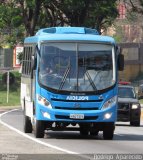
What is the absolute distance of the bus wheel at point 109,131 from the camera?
2288cm

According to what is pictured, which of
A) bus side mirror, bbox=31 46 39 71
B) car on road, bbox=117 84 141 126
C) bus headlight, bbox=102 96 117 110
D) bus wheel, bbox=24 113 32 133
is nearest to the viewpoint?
bus headlight, bbox=102 96 117 110

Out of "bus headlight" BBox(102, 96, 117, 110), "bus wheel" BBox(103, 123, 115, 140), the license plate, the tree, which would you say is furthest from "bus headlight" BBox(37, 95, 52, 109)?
the tree

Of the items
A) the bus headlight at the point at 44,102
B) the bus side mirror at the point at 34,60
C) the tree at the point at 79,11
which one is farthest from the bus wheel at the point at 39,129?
the tree at the point at 79,11

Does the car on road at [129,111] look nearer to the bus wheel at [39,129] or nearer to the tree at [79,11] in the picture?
the bus wheel at [39,129]

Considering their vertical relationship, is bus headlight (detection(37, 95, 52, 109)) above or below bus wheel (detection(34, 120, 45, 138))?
above

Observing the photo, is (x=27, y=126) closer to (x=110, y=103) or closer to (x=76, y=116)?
(x=76, y=116)

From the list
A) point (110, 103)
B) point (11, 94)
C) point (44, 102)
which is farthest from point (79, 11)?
point (44, 102)

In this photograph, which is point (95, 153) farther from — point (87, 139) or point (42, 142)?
point (87, 139)

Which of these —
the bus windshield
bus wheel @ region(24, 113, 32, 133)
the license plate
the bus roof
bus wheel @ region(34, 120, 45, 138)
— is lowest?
bus wheel @ region(24, 113, 32, 133)

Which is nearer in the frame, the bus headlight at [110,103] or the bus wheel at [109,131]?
the bus headlight at [110,103]

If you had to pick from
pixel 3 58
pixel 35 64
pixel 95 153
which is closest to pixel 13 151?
pixel 95 153

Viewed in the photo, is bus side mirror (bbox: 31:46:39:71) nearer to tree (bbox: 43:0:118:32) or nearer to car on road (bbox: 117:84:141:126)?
car on road (bbox: 117:84:141:126)

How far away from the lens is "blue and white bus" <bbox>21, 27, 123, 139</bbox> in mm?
22156

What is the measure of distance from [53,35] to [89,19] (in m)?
46.1
